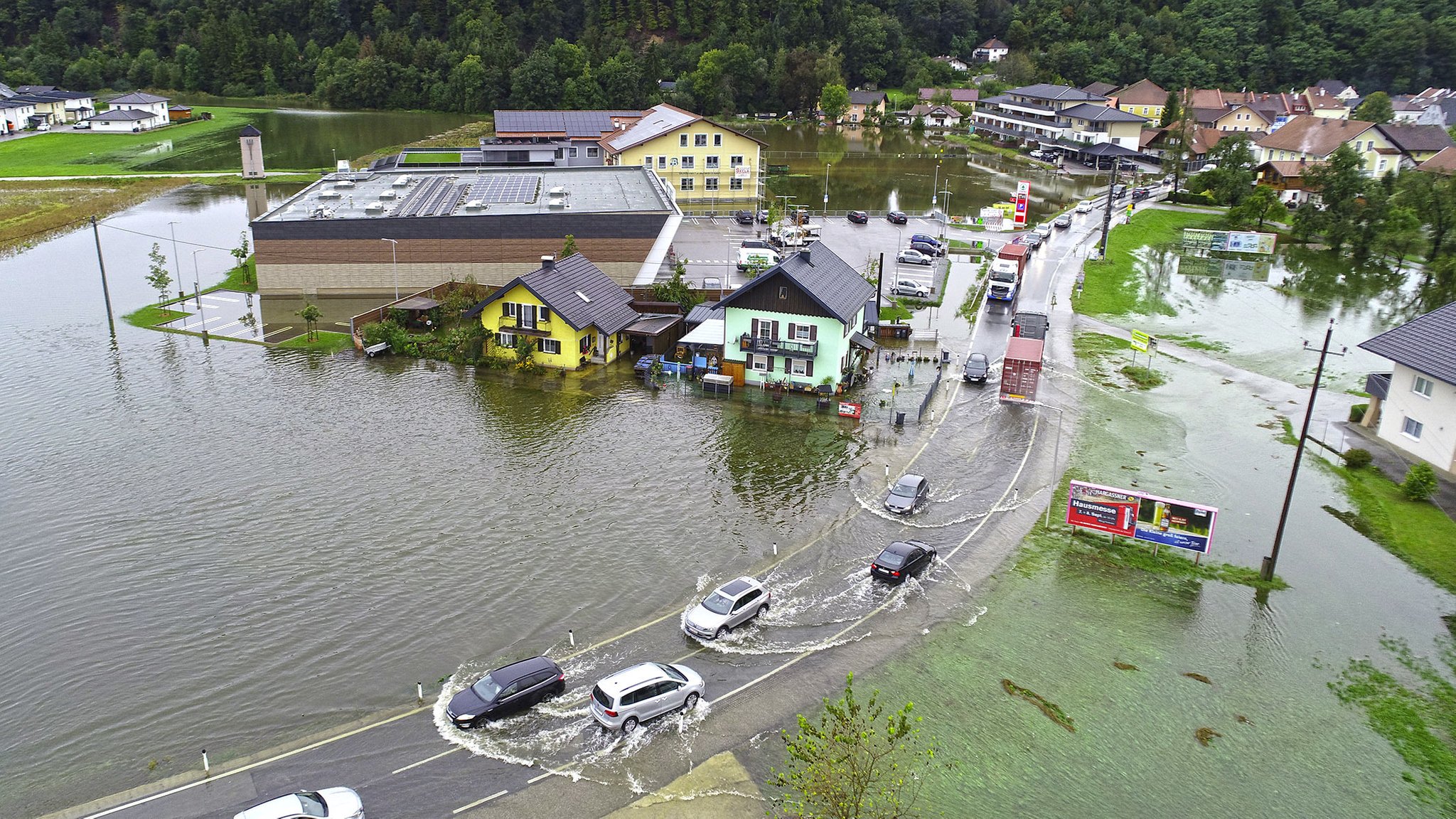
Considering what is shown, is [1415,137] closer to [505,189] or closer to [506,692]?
[505,189]

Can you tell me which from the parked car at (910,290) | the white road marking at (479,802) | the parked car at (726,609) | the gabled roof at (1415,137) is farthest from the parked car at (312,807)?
the gabled roof at (1415,137)

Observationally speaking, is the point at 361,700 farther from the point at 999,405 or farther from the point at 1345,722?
the point at 999,405

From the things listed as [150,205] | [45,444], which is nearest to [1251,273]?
[45,444]

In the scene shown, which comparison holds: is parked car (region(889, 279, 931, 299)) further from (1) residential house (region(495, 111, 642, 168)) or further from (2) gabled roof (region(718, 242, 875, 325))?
(1) residential house (region(495, 111, 642, 168))

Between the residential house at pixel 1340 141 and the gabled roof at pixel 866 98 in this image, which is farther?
the gabled roof at pixel 866 98

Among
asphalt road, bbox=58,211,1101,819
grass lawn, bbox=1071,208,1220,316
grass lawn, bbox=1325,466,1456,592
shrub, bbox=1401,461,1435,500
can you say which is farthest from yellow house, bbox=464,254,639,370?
shrub, bbox=1401,461,1435,500

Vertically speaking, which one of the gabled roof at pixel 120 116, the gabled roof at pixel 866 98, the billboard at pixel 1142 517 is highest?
the gabled roof at pixel 866 98

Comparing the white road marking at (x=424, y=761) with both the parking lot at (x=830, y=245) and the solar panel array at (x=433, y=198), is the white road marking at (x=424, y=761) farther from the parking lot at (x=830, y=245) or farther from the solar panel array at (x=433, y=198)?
the solar panel array at (x=433, y=198)
